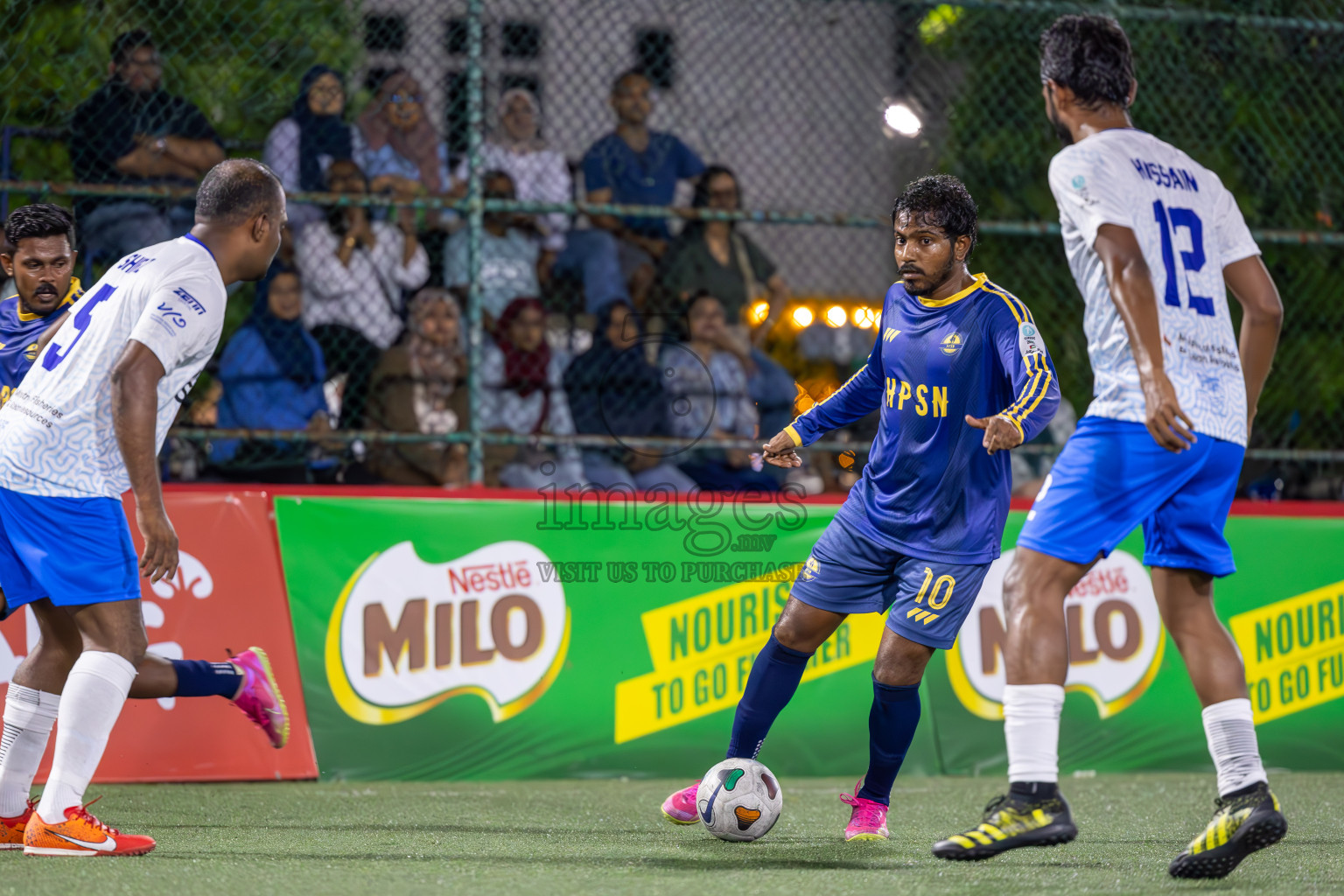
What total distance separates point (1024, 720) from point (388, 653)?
348 centimetres

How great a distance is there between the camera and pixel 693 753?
6602 mm

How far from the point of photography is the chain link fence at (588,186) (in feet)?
23.1

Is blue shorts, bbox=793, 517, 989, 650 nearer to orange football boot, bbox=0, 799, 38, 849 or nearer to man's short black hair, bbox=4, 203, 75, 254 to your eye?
orange football boot, bbox=0, 799, 38, 849

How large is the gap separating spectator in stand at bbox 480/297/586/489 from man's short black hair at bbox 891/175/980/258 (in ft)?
10.2

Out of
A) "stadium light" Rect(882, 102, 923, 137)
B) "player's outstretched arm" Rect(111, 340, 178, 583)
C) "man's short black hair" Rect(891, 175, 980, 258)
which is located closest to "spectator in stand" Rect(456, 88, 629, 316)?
"stadium light" Rect(882, 102, 923, 137)

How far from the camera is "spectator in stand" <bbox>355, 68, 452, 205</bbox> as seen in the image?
7.70 m

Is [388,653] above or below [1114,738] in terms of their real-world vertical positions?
above

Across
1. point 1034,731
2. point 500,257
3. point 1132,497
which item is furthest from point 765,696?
point 500,257

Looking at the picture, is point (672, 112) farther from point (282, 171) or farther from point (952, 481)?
point (952, 481)

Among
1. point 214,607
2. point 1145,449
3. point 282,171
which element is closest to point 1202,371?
point 1145,449

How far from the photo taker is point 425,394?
292 inches

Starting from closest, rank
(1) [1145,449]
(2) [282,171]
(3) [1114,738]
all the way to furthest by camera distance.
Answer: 1. (1) [1145,449]
2. (3) [1114,738]
3. (2) [282,171]

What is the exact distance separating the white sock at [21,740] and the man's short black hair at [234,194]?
61.0 inches

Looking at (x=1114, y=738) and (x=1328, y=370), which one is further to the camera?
(x=1328, y=370)
